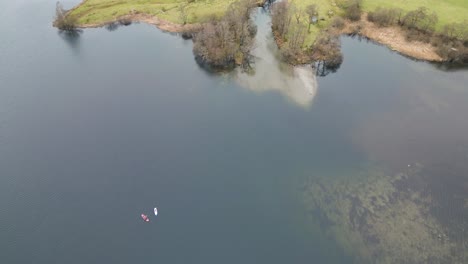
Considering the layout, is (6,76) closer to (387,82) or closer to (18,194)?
(18,194)

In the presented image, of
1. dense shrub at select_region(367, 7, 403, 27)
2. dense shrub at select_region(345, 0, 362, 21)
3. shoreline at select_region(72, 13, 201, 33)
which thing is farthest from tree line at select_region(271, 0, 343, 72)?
shoreline at select_region(72, 13, 201, 33)

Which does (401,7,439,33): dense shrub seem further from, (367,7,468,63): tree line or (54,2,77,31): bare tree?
(54,2,77,31): bare tree

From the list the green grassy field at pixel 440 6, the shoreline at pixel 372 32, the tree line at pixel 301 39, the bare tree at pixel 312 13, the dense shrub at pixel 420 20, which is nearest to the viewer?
the tree line at pixel 301 39

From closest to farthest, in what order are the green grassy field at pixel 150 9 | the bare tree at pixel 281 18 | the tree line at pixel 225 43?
the tree line at pixel 225 43, the bare tree at pixel 281 18, the green grassy field at pixel 150 9

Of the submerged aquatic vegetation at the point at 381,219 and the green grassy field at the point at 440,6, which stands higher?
the green grassy field at the point at 440,6

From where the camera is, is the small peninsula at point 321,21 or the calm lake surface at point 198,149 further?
the small peninsula at point 321,21

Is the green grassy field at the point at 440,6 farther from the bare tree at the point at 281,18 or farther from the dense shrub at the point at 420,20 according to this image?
the bare tree at the point at 281,18

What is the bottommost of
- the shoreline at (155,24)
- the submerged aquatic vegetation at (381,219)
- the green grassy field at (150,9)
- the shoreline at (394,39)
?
the submerged aquatic vegetation at (381,219)

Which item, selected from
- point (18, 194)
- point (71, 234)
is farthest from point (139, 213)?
point (18, 194)

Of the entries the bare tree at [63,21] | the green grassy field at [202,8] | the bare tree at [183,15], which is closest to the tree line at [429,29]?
the green grassy field at [202,8]
